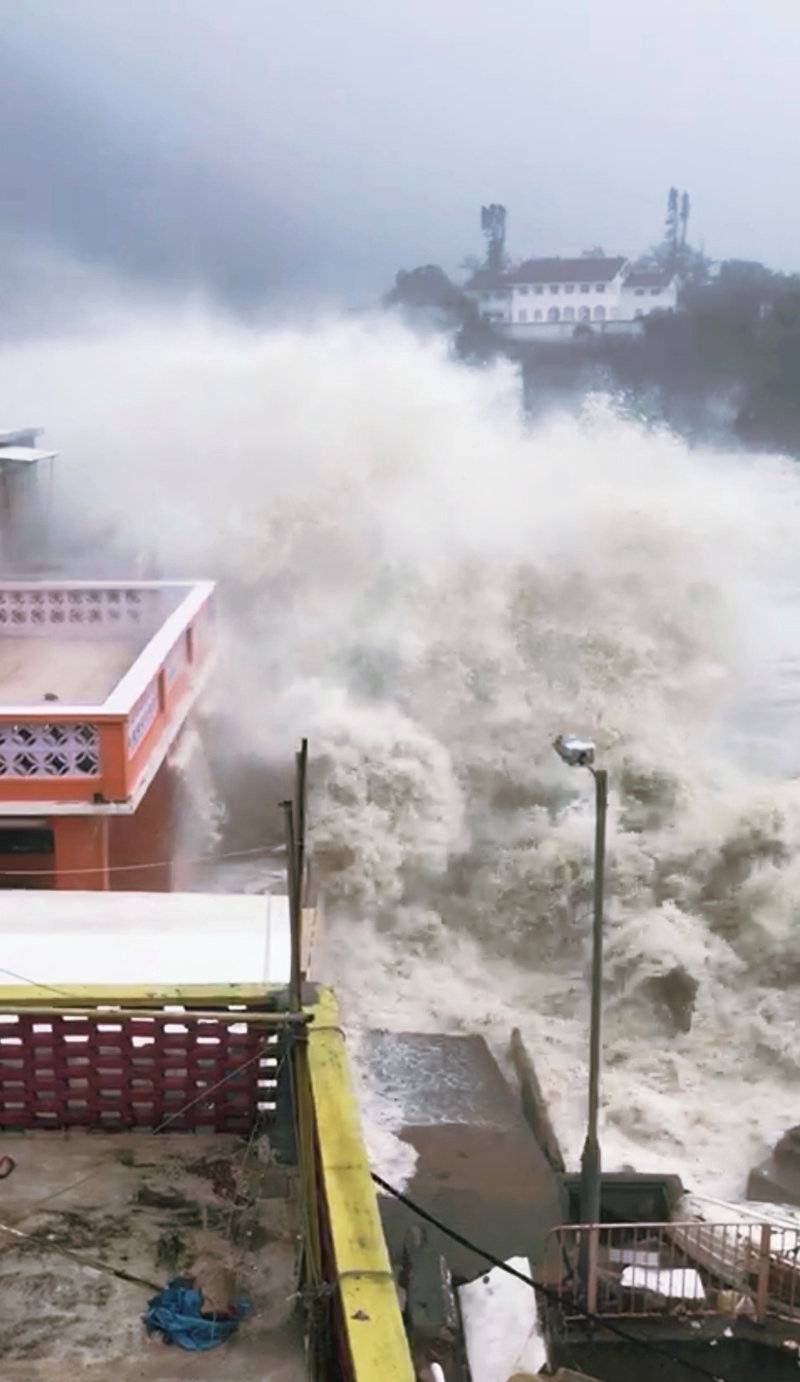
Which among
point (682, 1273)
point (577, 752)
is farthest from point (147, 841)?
point (682, 1273)

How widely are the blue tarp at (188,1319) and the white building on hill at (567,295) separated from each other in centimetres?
5478

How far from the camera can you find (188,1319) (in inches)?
113

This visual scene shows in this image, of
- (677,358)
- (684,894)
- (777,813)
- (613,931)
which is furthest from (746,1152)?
(677,358)

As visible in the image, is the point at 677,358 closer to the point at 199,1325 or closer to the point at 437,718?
the point at 437,718

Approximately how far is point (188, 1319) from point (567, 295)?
6007cm

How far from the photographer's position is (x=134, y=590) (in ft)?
33.0

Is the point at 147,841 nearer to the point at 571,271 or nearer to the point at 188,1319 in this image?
the point at 188,1319

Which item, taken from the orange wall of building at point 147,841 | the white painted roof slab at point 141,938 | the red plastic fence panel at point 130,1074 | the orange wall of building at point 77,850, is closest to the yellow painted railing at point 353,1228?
the red plastic fence panel at point 130,1074

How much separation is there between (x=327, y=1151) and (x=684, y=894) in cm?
943

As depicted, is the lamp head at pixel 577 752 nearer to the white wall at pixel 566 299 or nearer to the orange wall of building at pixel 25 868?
the orange wall of building at pixel 25 868

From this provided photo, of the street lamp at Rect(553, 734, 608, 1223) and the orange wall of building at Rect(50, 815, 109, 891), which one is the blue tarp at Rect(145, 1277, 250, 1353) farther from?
the orange wall of building at Rect(50, 815, 109, 891)

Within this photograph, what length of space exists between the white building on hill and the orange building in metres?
47.6

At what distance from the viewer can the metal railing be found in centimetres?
594

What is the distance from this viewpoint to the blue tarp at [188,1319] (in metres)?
2.85
